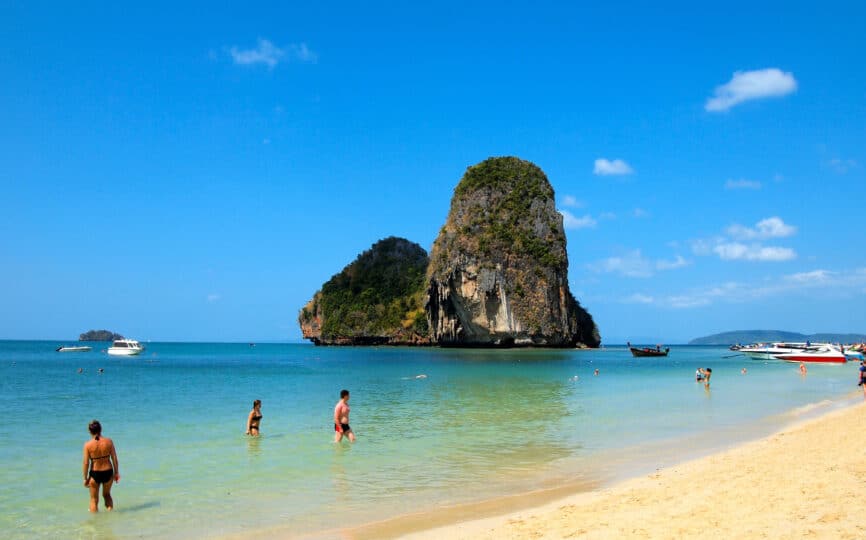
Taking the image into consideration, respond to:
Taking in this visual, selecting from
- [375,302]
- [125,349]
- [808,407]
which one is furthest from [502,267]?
[808,407]

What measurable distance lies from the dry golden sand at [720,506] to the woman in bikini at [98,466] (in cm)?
477

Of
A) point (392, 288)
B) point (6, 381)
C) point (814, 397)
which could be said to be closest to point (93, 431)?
point (814, 397)

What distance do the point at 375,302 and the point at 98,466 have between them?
113761 millimetres

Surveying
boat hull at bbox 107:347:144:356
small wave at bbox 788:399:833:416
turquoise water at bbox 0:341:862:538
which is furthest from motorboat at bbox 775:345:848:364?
boat hull at bbox 107:347:144:356

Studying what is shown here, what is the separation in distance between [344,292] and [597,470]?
11838 cm

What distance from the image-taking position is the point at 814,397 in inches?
1055

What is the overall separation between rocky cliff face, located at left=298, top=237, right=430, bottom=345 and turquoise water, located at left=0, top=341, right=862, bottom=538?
8568cm

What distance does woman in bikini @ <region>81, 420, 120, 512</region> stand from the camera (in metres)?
9.12

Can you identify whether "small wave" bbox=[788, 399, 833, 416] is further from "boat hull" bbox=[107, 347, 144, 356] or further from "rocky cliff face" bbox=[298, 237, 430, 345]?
"rocky cliff face" bbox=[298, 237, 430, 345]

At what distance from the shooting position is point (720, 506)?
8.06m

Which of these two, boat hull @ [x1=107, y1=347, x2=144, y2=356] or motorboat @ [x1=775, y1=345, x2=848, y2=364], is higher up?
boat hull @ [x1=107, y1=347, x2=144, y2=356]

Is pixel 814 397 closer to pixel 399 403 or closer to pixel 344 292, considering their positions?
pixel 399 403

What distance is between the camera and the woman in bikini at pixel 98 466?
9125mm

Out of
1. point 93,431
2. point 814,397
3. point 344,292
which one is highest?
point 344,292
